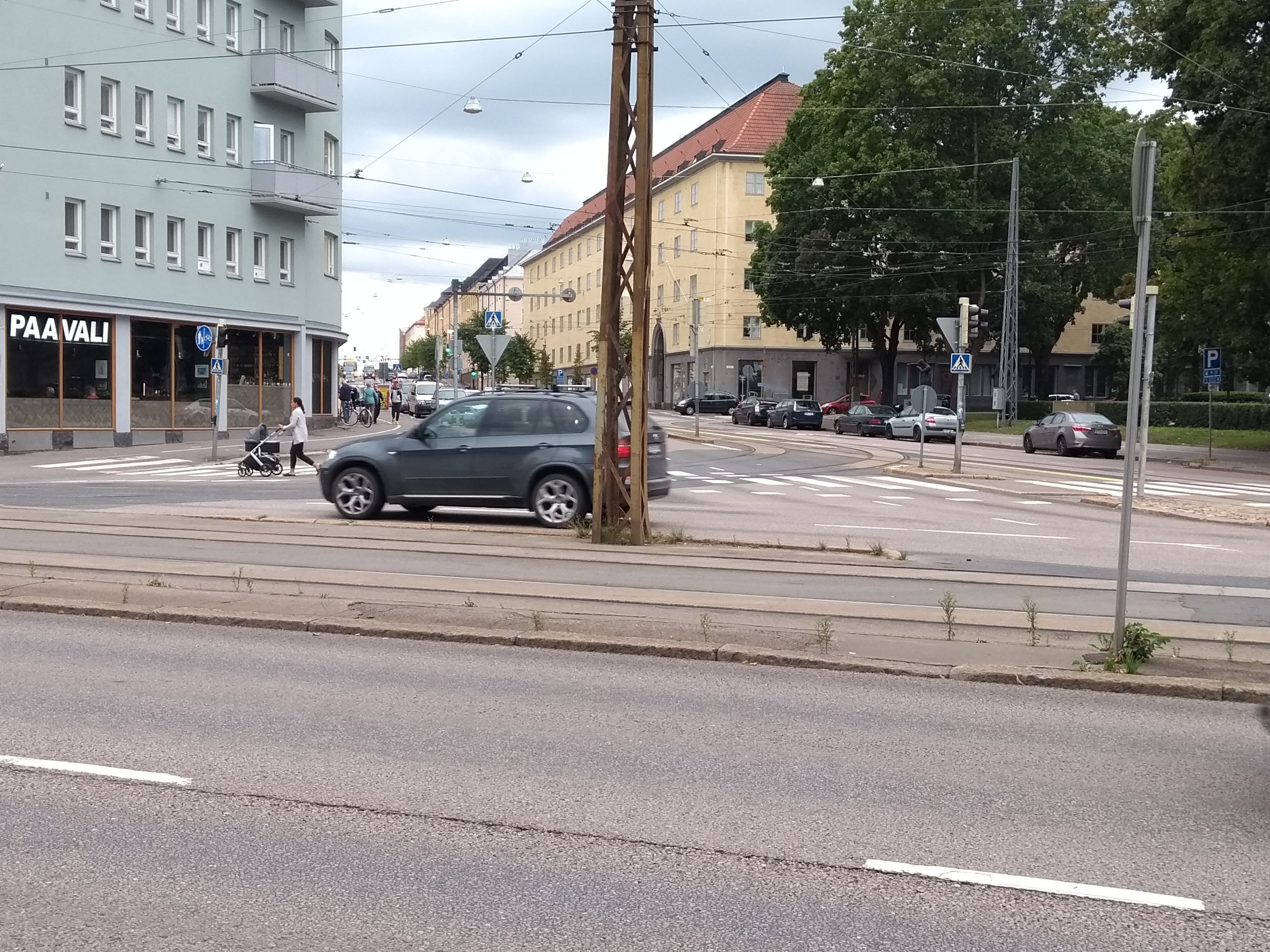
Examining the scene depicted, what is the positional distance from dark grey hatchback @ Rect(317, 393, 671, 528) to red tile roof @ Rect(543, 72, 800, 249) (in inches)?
2541

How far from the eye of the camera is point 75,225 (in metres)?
36.1

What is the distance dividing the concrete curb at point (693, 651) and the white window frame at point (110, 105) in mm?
30161

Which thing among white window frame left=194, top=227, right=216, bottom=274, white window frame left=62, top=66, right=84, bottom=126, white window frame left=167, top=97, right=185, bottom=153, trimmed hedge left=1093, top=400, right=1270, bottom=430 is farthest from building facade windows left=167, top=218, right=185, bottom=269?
trimmed hedge left=1093, top=400, right=1270, bottom=430

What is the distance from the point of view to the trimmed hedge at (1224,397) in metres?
66.3

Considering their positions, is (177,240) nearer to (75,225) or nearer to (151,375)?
(75,225)

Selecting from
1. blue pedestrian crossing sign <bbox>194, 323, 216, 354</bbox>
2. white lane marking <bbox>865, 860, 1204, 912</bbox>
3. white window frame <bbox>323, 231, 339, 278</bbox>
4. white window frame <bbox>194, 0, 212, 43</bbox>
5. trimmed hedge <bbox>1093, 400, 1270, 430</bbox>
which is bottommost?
white lane marking <bbox>865, 860, 1204, 912</bbox>

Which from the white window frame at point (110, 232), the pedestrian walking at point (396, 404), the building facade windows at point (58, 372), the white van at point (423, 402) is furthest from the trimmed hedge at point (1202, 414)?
the building facade windows at point (58, 372)

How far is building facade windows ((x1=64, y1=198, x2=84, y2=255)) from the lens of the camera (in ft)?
118

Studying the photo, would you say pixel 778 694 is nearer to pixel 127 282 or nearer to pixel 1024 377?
pixel 127 282

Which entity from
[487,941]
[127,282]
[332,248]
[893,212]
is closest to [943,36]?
[893,212]

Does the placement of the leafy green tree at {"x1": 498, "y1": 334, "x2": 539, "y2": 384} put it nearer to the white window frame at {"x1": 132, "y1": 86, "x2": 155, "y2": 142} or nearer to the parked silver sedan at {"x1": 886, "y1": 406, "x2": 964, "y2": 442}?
the parked silver sedan at {"x1": 886, "y1": 406, "x2": 964, "y2": 442}

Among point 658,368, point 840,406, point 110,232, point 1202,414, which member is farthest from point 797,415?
point 658,368

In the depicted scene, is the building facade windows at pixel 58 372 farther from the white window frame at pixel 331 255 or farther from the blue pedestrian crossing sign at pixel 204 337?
the white window frame at pixel 331 255

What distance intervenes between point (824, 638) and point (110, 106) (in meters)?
34.5
